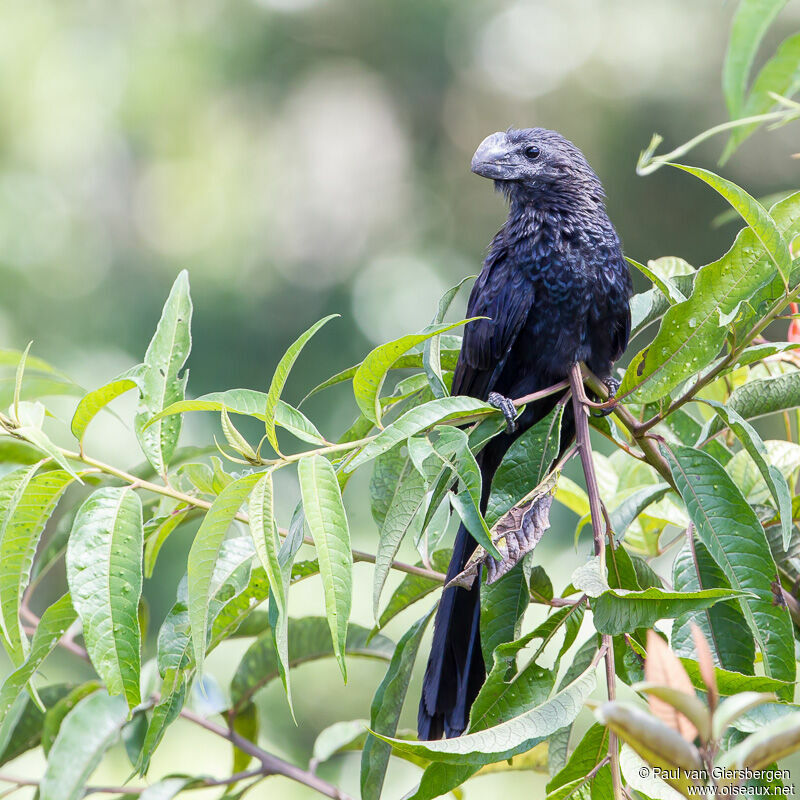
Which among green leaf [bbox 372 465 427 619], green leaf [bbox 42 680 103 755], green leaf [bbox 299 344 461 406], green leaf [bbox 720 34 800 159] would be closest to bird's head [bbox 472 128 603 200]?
green leaf [bbox 299 344 461 406]

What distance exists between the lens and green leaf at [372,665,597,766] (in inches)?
26.2

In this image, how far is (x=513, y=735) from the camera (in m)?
→ 0.70

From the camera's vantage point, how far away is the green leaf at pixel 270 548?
2.25 feet

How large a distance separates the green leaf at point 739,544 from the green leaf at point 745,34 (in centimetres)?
42

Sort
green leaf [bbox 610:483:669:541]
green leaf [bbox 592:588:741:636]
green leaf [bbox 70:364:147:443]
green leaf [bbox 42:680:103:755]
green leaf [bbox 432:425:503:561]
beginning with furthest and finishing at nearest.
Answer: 1. green leaf [bbox 42:680:103:755]
2. green leaf [bbox 610:483:669:541]
3. green leaf [bbox 70:364:147:443]
4. green leaf [bbox 432:425:503:561]
5. green leaf [bbox 592:588:741:636]

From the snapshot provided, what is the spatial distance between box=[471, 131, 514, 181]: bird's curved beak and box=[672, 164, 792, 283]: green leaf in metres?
0.94

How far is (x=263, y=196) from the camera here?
4191mm

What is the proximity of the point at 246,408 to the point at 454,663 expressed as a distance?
54 centimetres

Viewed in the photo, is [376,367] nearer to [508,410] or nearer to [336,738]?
[508,410]

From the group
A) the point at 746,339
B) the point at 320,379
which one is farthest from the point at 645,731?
the point at 320,379

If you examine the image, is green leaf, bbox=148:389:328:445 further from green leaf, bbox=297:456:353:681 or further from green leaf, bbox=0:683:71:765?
green leaf, bbox=0:683:71:765

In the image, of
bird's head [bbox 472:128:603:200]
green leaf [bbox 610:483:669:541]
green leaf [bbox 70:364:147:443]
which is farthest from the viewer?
bird's head [bbox 472:128:603:200]

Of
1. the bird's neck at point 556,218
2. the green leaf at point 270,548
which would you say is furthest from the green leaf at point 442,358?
the bird's neck at point 556,218

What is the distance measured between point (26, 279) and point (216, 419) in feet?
4.12
